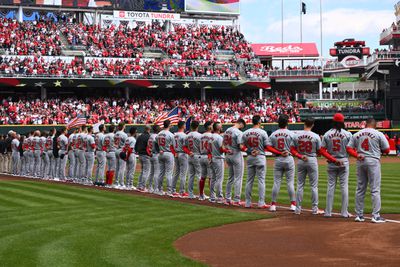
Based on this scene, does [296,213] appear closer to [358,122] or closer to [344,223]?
[344,223]

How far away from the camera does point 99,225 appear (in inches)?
541

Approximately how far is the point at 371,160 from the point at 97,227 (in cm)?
557

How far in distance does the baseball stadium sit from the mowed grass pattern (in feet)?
0.16

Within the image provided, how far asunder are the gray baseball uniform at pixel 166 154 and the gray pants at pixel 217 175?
214cm

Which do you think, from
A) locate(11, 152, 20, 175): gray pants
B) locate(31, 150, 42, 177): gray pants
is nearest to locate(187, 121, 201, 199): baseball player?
locate(31, 150, 42, 177): gray pants

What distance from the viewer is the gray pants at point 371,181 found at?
44.9ft

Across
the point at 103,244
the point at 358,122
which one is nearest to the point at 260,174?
the point at 103,244

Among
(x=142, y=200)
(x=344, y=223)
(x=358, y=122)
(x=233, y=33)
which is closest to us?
(x=344, y=223)

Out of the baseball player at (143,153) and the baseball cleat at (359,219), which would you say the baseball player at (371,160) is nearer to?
the baseball cleat at (359,219)

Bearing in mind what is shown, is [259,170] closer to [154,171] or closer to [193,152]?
[193,152]

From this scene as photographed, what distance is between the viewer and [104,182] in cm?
2591

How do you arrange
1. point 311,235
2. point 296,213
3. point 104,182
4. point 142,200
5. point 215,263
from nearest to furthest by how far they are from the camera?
point 215,263, point 311,235, point 296,213, point 142,200, point 104,182

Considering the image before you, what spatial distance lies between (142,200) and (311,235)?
292 inches

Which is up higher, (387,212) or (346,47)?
(346,47)
